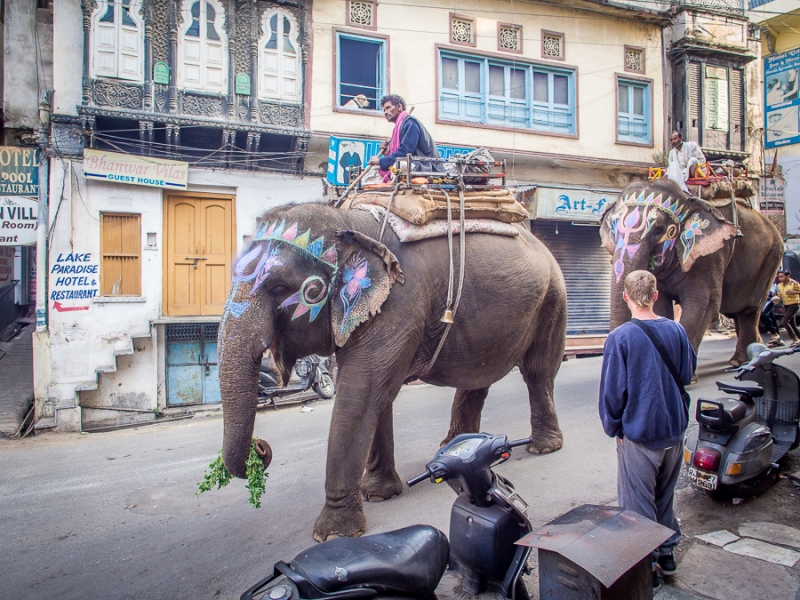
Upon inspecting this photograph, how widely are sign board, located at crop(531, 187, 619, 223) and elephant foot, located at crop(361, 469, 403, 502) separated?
9424mm

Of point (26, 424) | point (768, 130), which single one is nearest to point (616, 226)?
point (26, 424)

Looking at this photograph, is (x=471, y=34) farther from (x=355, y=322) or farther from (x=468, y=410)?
(x=355, y=322)

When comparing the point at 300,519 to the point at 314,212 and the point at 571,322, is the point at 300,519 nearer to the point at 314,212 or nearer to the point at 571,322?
the point at 314,212

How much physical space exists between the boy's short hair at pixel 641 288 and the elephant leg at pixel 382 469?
1.77 metres

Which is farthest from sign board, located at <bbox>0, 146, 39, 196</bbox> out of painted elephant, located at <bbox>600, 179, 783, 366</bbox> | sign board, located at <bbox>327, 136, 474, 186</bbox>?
painted elephant, located at <bbox>600, 179, 783, 366</bbox>

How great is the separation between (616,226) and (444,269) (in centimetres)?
312

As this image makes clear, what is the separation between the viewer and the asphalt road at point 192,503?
3.12 meters

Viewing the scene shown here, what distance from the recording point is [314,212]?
11.1 feet

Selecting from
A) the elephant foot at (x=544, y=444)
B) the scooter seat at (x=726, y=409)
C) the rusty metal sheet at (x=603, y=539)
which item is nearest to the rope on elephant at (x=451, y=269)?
the rusty metal sheet at (x=603, y=539)

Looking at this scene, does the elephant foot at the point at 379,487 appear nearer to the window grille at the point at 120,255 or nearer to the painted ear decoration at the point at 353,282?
the painted ear decoration at the point at 353,282

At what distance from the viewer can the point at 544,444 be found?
4855 millimetres

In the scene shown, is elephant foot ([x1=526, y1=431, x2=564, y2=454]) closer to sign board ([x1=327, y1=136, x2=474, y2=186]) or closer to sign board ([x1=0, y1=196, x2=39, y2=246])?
sign board ([x1=327, y1=136, x2=474, y2=186])

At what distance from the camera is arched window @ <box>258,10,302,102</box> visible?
10.8 metres

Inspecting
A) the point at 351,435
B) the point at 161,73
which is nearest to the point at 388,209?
the point at 351,435
